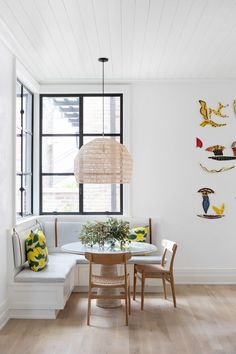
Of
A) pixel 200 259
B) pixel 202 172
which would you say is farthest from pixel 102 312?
pixel 202 172

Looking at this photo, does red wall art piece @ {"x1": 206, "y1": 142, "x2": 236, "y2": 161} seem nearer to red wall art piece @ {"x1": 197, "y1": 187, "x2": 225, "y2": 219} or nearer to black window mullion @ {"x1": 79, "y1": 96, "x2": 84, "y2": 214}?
red wall art piece @ {"x1": 197, "y1": 187, "x2": 225, "y2": 219}

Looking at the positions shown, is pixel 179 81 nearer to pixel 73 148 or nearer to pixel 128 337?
pixel 73 148

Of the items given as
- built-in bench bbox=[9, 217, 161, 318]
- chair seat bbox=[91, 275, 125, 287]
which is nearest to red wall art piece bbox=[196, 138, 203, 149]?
built-in bench bbox=[9, 217, 161, 318]

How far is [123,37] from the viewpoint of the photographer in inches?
173

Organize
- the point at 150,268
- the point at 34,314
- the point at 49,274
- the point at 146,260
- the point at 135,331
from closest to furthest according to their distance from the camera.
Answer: the point at 135,331
the point at 34,314
the point at 49,274
the point at 150,268
the point at 146,260

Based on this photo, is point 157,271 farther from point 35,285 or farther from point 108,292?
point 35,285

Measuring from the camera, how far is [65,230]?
5.91 meters

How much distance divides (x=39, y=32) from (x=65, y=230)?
269 centimetres

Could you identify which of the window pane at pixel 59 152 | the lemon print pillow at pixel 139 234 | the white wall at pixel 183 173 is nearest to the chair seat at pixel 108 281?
the lemon print pillow at pixel 139 234

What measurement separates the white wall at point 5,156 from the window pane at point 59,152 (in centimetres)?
159

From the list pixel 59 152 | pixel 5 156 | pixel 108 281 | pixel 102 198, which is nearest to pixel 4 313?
pixel 108 281

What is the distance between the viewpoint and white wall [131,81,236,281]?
20.0 feet

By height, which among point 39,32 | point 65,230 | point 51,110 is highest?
point 39,32

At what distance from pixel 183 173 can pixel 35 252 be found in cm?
243
